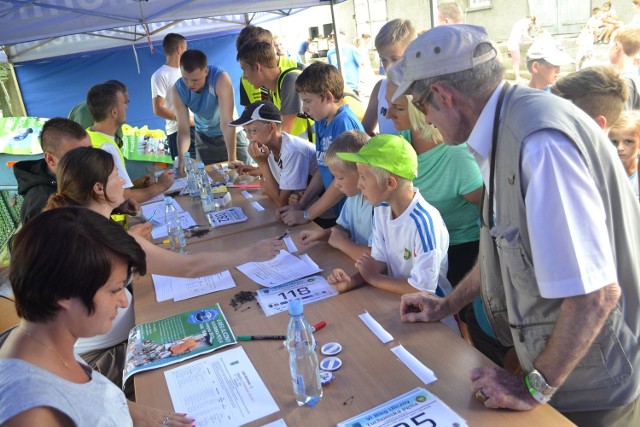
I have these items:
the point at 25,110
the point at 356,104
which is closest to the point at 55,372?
the point at 356,104

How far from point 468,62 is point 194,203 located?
2761 millimetres

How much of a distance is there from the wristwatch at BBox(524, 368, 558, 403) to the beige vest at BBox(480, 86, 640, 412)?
0.18 ft

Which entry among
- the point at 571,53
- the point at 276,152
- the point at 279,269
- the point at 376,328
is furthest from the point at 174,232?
the point at 571,53

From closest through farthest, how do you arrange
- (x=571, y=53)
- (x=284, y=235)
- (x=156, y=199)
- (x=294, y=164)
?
1. (x=284, y=235)
2. (x=294, y=164)
3. (x=156, y=199)
4. (x=571, y=53)

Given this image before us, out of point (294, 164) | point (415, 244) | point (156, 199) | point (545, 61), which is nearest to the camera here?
point (415, 244)

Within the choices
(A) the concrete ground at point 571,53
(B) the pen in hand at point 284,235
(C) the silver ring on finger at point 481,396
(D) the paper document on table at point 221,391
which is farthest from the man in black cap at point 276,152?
(A) the concrete ground at point 571,53

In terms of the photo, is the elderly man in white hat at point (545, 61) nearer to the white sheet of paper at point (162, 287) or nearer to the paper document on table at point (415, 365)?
the paper document on table at point (415, 365)

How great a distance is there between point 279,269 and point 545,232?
1412 mm

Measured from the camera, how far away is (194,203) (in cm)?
366

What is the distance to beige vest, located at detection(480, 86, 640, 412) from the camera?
3.68 feet

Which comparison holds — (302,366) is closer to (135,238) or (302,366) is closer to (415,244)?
(415,244)

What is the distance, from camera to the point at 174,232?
9.30 feet

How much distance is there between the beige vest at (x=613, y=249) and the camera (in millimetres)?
1121

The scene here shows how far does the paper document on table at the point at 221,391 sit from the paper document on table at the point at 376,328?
1.35 ft
